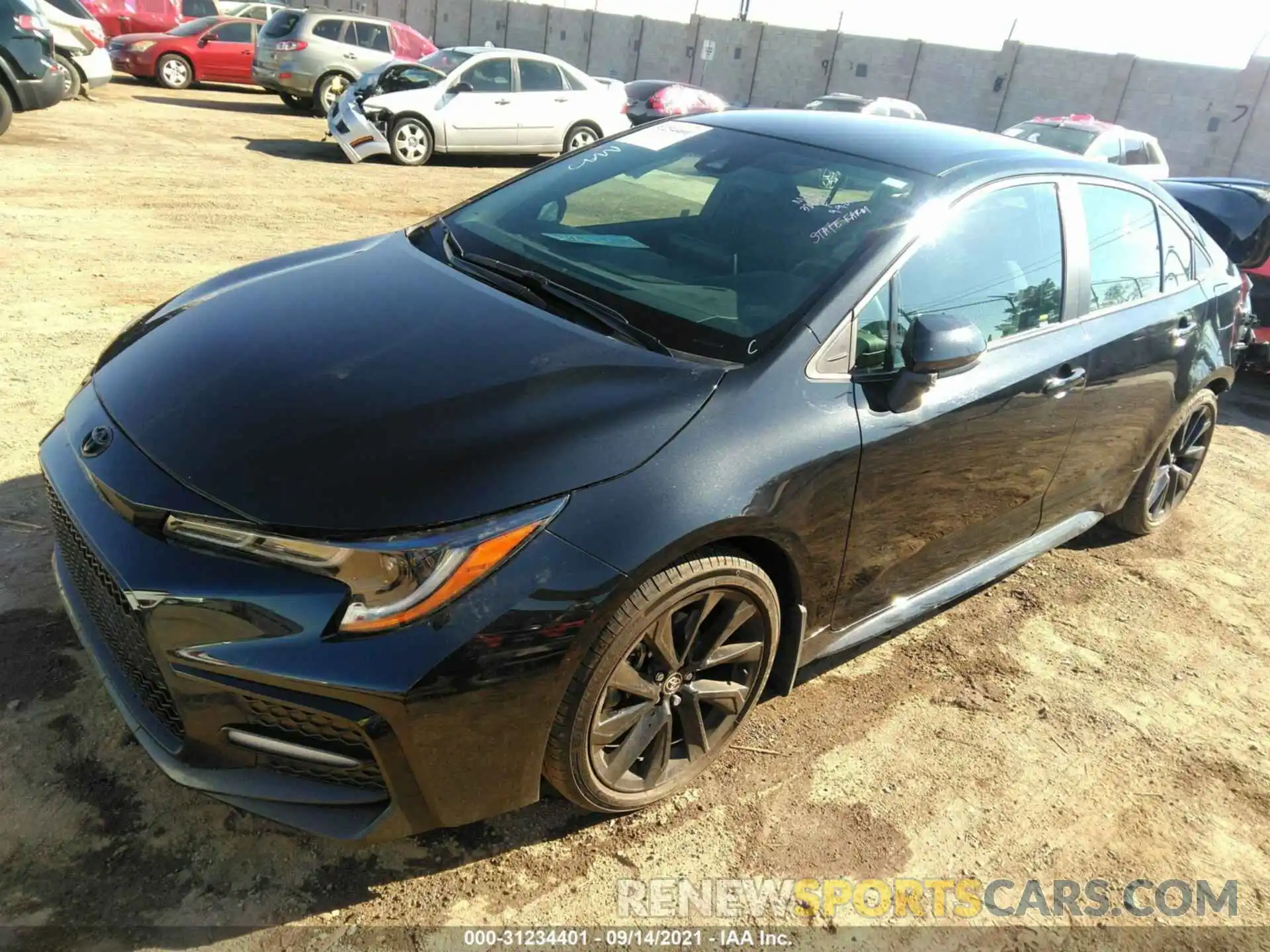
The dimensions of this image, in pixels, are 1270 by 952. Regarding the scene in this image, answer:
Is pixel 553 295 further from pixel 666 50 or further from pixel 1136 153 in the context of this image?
pixel 666 50

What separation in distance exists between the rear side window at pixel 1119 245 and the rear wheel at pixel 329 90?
14.9 m

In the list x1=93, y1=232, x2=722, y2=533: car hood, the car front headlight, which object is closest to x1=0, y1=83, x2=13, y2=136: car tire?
x1=93, y1=232, x2=722, y2=533: car hood

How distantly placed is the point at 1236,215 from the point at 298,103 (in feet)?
50.7

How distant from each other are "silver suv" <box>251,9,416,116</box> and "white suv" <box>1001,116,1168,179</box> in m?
10.7

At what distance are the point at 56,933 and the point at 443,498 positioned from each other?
1282 millimetres

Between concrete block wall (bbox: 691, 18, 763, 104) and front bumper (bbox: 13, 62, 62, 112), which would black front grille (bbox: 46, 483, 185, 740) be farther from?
concrete block wall (bbox: 691, 18, 763, 104)

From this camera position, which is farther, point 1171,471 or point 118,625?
point 1171,471

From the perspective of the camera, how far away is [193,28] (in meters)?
17.9

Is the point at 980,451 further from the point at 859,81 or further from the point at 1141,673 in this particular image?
the point at 859,81

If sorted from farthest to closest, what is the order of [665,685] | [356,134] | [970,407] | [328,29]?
[328,29] → [356,134] → [970,407] → [665,685]

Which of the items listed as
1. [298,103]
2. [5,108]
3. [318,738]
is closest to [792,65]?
[298,103]

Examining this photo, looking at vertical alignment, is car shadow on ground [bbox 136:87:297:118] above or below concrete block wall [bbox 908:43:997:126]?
below

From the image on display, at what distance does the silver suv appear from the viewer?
15.4 m

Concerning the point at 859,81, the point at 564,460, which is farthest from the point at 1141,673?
the point at 859,81
